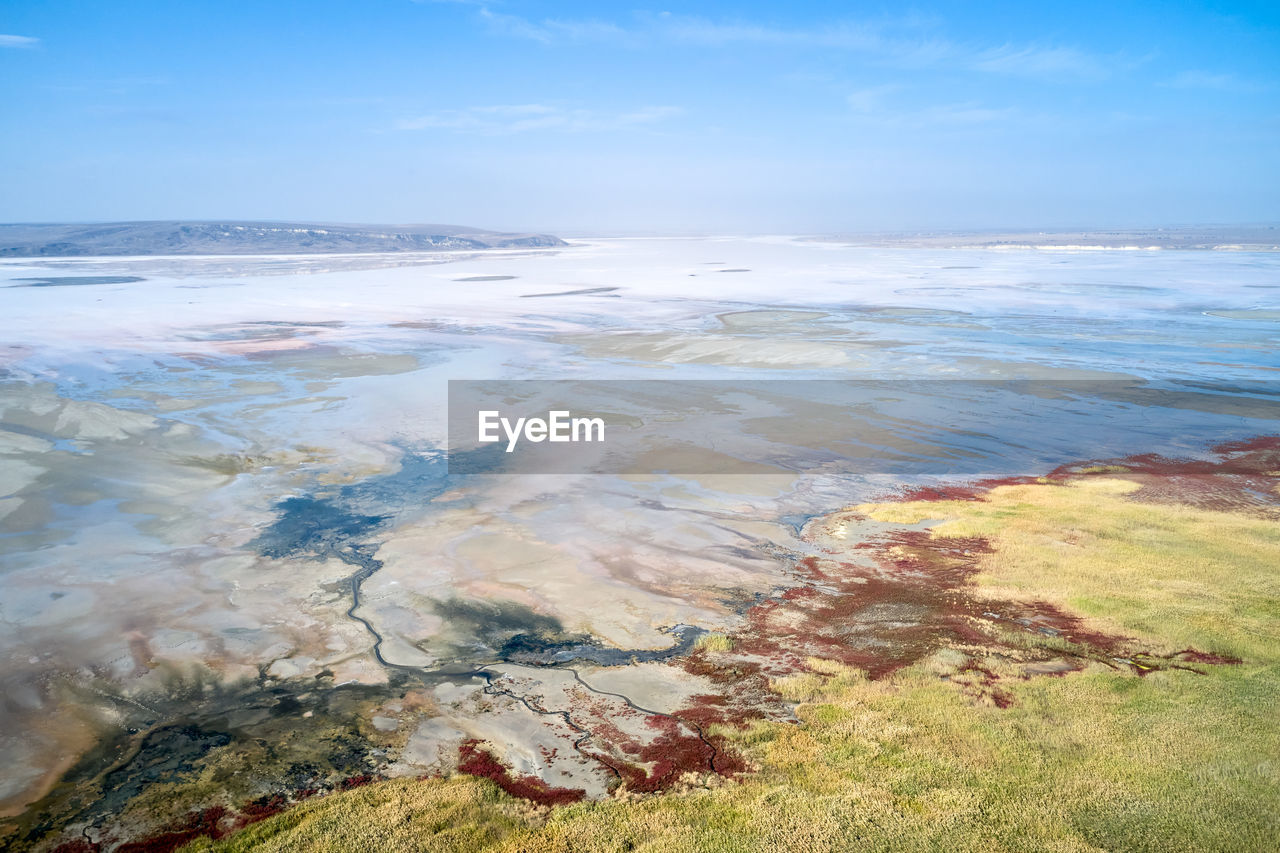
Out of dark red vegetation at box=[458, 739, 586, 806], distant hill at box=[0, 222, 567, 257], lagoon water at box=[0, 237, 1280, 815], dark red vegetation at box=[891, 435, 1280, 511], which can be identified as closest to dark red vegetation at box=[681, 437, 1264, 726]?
lagoon water at box=[0, 237, 1280, 815]

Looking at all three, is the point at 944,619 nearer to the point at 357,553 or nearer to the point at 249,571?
the point at 357,553

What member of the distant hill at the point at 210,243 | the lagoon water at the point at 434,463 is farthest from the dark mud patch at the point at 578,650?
the distant hill at the point at 210,243

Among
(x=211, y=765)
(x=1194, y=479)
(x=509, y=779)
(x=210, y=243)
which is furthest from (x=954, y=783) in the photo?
(x=210, y=243)

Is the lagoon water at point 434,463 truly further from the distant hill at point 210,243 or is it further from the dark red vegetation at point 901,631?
the distant hill at point 210,243

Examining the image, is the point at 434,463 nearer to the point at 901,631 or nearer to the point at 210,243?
the point at 901,631

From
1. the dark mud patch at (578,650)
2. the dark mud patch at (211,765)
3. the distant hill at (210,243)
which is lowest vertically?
the dark mud patch at (211,765)

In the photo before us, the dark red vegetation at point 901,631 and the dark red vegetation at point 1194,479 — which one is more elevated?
the dark red vegetation at point 1194,479
